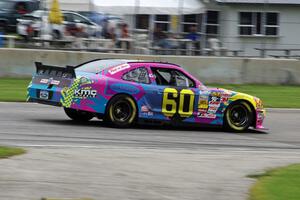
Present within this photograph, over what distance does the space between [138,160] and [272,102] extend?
12.0 m

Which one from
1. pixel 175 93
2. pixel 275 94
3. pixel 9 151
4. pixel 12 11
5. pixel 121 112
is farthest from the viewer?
pixel 12 11

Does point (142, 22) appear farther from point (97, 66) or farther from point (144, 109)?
point (144, 109)

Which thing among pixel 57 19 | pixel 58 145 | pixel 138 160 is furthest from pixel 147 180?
pixel 57 19

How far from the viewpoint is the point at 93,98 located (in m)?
13.1

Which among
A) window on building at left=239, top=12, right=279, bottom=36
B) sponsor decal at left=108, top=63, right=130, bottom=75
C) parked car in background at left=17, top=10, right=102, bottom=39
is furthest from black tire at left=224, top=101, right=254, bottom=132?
window on building at left=239, top=12, right=279, bottom=36

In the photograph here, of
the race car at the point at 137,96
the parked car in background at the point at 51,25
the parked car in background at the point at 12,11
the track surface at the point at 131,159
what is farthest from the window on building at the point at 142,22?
the race car at the point at 137,96

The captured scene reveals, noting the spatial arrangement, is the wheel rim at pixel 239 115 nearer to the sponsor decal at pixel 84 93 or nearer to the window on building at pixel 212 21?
the sponsor decal at pixel 84 93

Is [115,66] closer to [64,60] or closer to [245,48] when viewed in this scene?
[64,60]

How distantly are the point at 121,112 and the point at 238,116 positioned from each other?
265 cm

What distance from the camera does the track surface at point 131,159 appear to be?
24.4ft

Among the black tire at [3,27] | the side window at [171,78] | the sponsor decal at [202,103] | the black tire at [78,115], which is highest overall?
the black tire at [3,27]

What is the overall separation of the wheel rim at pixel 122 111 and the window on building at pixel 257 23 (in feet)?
73.2

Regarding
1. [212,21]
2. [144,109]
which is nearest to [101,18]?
[212,21]

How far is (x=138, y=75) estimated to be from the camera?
13.8 meters
